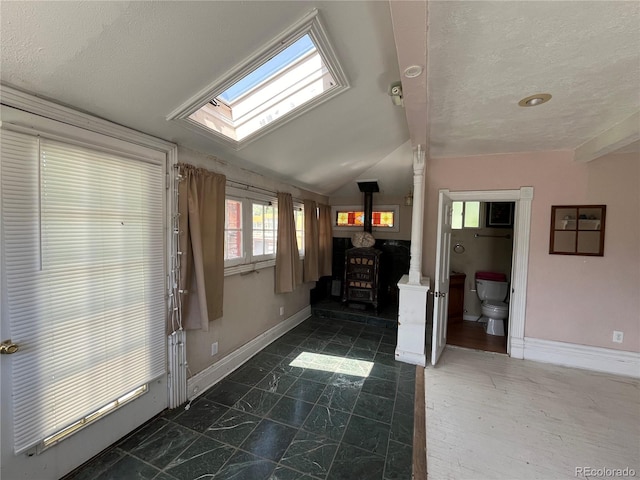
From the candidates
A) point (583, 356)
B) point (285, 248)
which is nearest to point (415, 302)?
point (285, 248)

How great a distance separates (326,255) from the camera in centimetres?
457

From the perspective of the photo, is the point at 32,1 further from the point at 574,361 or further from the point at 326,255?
the point at 574,361

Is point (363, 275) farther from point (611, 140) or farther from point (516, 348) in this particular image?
point (611, 140)

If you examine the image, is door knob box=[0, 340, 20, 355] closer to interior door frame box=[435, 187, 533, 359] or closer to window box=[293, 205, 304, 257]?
window box=[293, 205, 304, 257]

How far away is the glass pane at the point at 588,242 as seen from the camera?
262 cm

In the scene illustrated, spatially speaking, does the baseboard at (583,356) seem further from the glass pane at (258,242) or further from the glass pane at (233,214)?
the glass pane at (233,214)

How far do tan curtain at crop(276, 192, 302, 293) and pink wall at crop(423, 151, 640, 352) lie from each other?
2.21 metres

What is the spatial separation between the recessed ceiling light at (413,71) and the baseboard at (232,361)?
2682mm

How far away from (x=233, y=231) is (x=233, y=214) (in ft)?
0.57

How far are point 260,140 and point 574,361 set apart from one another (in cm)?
390

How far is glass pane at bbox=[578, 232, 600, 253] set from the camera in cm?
262

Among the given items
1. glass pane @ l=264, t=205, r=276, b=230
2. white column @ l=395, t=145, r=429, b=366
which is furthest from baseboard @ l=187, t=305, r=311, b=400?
white column @ l=395, t=145, r=429, b=366

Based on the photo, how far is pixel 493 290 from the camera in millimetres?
3678

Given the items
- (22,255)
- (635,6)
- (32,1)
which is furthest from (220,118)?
(635,6)
